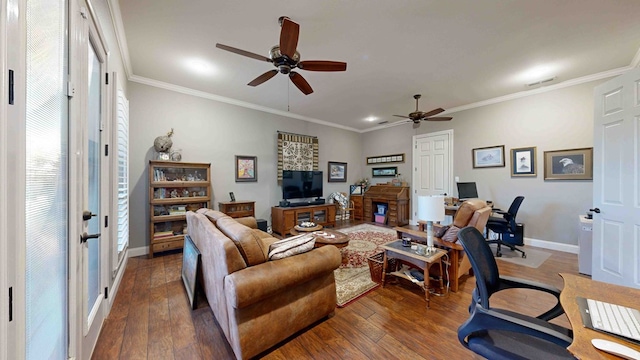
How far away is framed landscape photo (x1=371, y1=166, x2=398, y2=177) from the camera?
6336 mm

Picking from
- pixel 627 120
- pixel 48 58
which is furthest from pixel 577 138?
pixel 48 58

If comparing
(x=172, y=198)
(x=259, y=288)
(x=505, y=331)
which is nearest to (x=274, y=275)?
(x=259, y=288)

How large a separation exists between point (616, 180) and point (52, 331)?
462 cm

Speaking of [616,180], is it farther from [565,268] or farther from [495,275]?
[495,275]

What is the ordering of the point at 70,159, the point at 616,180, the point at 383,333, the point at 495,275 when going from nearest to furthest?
1. the point at 70,159
2. the point at 495,275
3. the point at 383,333
4. the point at 616,180

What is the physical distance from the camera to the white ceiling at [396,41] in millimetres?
2180

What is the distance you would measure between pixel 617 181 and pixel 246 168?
530 centimetres

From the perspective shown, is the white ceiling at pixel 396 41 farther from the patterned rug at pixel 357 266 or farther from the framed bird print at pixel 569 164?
the patterned rug at pixel 357 266

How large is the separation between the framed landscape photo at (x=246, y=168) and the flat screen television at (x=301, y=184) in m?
0.66

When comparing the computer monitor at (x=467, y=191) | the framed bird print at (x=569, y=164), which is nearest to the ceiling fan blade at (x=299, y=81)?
the computer monitor at (x=467, y=191)

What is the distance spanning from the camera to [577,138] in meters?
3.70

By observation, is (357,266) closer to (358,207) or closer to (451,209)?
(451,209)

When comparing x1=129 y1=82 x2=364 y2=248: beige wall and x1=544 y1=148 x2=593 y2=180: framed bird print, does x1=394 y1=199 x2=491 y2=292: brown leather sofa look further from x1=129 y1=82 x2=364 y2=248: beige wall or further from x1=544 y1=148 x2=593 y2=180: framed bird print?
x1=129 y1=82 x2=364 y2=248: beige wall

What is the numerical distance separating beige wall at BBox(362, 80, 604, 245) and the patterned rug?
237 centimetres
